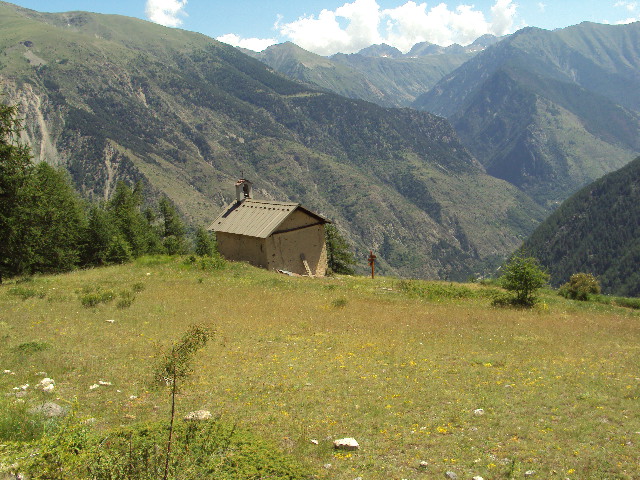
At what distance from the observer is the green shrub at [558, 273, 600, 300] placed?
3666 cm

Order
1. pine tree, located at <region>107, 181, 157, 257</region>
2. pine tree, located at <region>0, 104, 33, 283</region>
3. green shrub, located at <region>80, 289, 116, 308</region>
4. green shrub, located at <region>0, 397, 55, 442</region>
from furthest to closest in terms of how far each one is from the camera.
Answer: pine tree, located at <region>107, 181, 157, 257</region>
pine tree, located at <region>0, 104, 33, 283</region>
green shrub, located at <region>80, 289, 116, 308</region>
green shrub, located at <region>0, 397, 55, 442</region>

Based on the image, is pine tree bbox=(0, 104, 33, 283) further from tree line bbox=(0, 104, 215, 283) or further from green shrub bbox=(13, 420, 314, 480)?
green shrub bbox=(13, 420, 314, 480)

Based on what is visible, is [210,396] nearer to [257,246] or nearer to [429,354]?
[429,354]

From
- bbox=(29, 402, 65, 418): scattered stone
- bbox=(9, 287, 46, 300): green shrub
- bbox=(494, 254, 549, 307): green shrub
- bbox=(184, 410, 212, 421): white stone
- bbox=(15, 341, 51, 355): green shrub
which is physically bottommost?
bbox=(9, 287, 46, 300): green shrub

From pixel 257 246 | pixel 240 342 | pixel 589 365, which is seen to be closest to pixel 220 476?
pixel 240 342

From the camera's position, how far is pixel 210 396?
9.91 m

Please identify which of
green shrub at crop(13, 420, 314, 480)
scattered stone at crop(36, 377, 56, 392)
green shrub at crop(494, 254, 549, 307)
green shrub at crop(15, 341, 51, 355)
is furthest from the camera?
green shrub at crop(494, 254, 549, 307)

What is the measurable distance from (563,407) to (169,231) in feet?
222

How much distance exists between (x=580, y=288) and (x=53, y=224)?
41308 millimetres

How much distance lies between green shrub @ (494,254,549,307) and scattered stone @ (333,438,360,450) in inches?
805

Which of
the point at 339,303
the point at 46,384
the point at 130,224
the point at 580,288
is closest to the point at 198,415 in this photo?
the point at 46,384

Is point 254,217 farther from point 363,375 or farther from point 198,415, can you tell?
point 198,415

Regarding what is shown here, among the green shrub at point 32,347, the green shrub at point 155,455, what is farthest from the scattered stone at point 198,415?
the green shrub at point 32,347

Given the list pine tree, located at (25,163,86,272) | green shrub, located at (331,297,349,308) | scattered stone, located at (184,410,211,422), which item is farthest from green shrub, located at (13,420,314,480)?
pine tree, located at (25,163,86,272)
